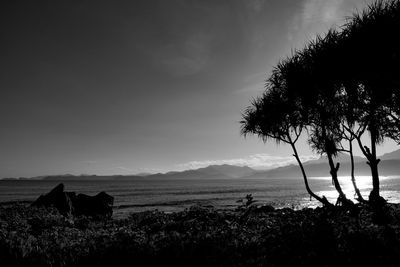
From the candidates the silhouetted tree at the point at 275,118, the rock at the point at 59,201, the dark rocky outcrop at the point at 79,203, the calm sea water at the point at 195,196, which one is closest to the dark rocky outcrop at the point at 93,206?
the dark rocky outcrop at the point at 79,203

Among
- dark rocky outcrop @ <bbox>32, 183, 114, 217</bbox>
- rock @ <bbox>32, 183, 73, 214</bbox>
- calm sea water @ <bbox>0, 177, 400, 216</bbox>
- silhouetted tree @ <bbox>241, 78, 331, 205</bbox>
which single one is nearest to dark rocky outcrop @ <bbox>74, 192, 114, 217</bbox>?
dark rocky outcrop @ <bbox>32, 183, 114, 217</bbox>

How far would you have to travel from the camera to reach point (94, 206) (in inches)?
1100

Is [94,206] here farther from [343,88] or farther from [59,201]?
[343,88]

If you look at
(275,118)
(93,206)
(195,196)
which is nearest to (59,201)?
(93,206)

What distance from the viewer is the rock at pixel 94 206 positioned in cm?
2721

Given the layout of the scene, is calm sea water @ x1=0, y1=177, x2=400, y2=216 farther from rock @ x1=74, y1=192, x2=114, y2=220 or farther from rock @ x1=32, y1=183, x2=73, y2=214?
rock @ x1=32, y1=183, x2=73, y2=214

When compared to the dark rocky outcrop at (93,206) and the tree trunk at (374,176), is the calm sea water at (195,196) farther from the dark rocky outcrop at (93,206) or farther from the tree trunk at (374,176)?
the tree trunk at (374,176)

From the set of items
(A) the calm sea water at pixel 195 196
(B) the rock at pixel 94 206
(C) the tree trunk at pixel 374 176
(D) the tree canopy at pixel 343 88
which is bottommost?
(A) the calm sea water at pixel 195 196

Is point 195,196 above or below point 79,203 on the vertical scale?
below

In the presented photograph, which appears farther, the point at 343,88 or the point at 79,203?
the point at 79,203

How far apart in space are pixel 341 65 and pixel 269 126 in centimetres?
594

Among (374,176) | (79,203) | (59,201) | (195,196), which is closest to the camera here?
(374,176)

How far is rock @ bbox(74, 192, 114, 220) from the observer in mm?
27208

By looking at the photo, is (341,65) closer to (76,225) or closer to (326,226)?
(326,226)
